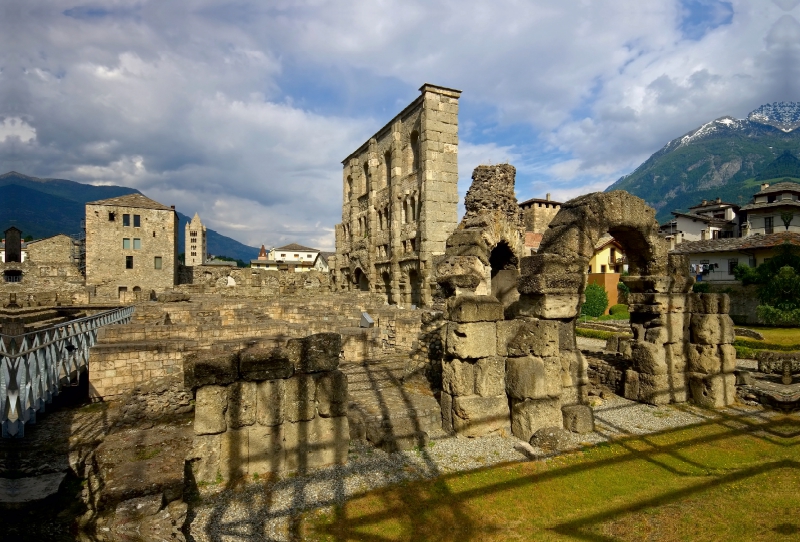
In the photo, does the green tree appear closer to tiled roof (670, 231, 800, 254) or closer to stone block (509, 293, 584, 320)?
tiled roof (670, 231, 800, 254)

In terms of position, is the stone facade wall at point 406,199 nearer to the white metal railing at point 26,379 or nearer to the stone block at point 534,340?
the stone block at point 534,340

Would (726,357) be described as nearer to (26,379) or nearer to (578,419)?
(578,419)

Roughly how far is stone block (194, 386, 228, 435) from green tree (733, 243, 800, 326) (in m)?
30.6

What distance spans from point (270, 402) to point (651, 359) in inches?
313

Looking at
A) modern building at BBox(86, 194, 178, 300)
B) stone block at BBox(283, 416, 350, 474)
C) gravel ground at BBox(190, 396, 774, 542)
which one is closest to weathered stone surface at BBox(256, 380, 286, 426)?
stone block at BBox(283, 416, 350, 474)

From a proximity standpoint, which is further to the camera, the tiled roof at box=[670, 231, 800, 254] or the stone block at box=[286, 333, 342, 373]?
the tiled roof at box=[670, 231, 800, 254]

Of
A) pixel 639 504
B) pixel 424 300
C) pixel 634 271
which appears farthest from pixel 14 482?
pixel 424 300

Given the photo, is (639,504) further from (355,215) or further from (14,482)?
(355,215)

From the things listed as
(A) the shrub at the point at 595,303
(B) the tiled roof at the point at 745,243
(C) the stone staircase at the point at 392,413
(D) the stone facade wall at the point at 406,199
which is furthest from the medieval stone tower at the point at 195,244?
(C) the stone staircase at the point at 392,413

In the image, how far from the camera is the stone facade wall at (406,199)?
24688 mm

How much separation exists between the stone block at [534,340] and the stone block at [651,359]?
3.23 metres

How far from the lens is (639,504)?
5473mm

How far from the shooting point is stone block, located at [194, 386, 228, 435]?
5.79 metres

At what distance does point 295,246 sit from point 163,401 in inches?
4473
